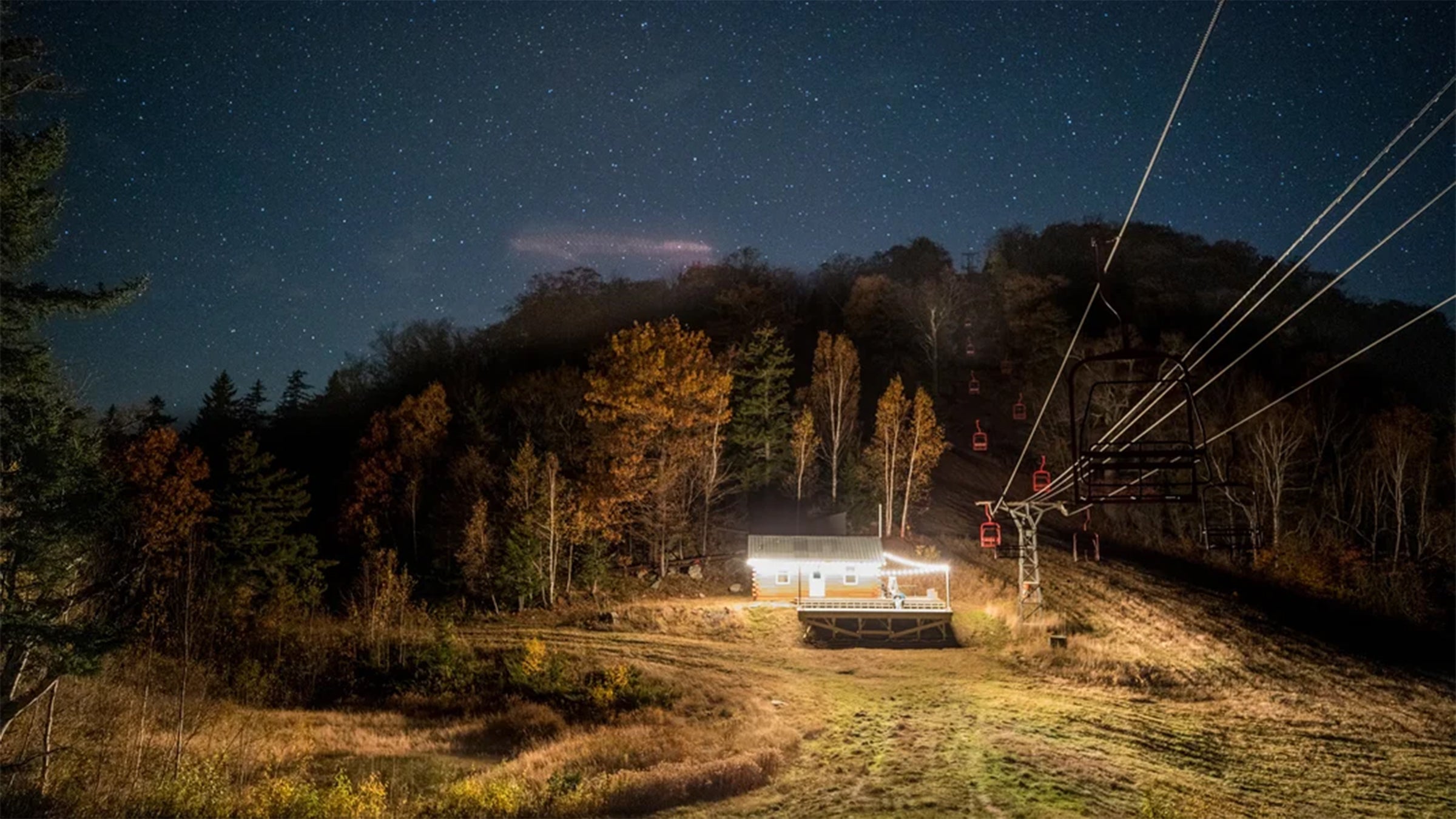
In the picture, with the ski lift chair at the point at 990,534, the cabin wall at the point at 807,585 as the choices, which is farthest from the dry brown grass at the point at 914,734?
the ski lift chair at the point at 990,534

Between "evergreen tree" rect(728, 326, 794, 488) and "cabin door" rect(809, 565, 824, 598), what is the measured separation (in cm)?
1060

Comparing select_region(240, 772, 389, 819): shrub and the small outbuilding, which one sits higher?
the small outbuilding

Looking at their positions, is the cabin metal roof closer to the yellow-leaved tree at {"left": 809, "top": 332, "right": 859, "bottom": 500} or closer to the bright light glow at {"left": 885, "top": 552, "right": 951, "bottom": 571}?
the bright light glow at {"left": 885, "top": 552, "right": 951, "bottom": 571}

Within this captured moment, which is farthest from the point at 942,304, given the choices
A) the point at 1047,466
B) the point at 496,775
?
the point at 496,775

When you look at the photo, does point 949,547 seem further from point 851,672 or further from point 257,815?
point 257,815

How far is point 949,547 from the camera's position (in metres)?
45.3

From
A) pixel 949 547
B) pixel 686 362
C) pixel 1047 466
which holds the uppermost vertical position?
pixel 686 362

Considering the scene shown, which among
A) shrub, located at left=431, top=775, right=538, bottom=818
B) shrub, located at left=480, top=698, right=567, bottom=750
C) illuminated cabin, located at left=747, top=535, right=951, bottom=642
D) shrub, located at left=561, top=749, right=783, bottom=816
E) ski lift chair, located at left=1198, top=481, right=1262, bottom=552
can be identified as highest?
ski lift chair, located at left=1198, top=481, right=1262, bottom=552

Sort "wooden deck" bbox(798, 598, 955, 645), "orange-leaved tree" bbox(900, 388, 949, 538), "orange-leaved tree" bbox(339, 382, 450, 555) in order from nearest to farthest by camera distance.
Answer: "wooden deck" bbox(798, 598, 955, 645), "orange-leaved tree" bbox(900, 388, 949, 538), "orange-leaved tree" bbox(339, 382, 450, 555)

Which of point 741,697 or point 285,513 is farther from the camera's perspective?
point 285,513

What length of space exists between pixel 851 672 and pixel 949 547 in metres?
19.4

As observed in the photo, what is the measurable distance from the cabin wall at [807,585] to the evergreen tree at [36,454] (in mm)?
26166

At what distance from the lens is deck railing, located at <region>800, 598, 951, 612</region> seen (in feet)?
111

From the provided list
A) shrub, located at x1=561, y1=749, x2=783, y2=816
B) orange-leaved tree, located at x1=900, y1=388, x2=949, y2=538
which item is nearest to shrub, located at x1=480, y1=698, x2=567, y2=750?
shrub, located at x1=561, y1=749, x2=783, y2=816
